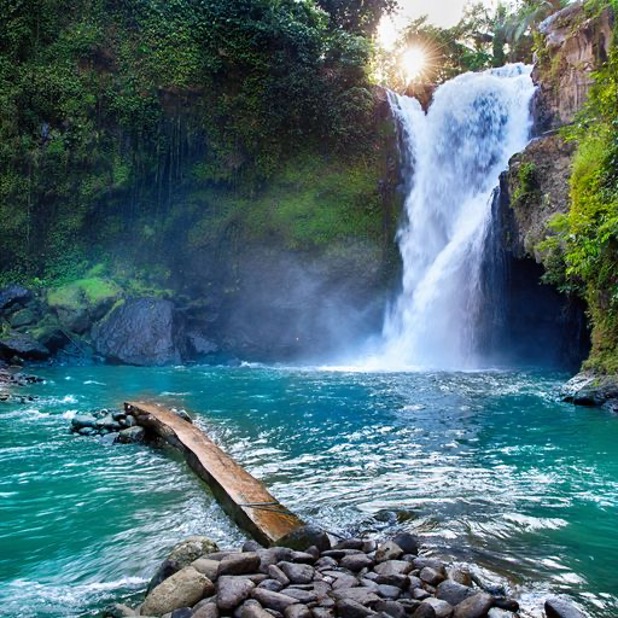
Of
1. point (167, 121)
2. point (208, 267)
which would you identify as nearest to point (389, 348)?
point (208, 267)

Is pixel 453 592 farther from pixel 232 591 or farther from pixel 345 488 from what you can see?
pixel 345 488

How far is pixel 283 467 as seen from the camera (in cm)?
623

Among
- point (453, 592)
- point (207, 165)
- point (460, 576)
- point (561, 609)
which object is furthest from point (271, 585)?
point (207, 165)

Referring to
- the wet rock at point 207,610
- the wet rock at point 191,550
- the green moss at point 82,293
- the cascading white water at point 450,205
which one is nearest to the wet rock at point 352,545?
the wet rock at point 191,550

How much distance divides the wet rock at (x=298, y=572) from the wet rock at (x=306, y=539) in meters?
0.34

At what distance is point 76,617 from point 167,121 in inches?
778

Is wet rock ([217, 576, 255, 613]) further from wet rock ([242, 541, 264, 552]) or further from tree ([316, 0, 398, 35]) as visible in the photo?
tree ([316, 0, 398, 35])

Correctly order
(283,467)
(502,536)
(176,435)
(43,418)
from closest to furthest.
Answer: (502,536) < (283,467) < (176,435) < (43,418)

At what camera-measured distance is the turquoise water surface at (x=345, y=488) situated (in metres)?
3.83

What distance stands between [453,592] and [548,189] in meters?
12.6

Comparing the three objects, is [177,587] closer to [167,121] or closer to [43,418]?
[43,418]

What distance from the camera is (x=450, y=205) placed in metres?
20.2

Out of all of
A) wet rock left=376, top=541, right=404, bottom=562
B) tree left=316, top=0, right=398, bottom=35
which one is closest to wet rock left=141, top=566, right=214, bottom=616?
wet rock left=376, top=541, right=404, bottom=562

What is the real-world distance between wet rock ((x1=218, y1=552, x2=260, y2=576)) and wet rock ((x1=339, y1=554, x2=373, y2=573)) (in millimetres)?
543
